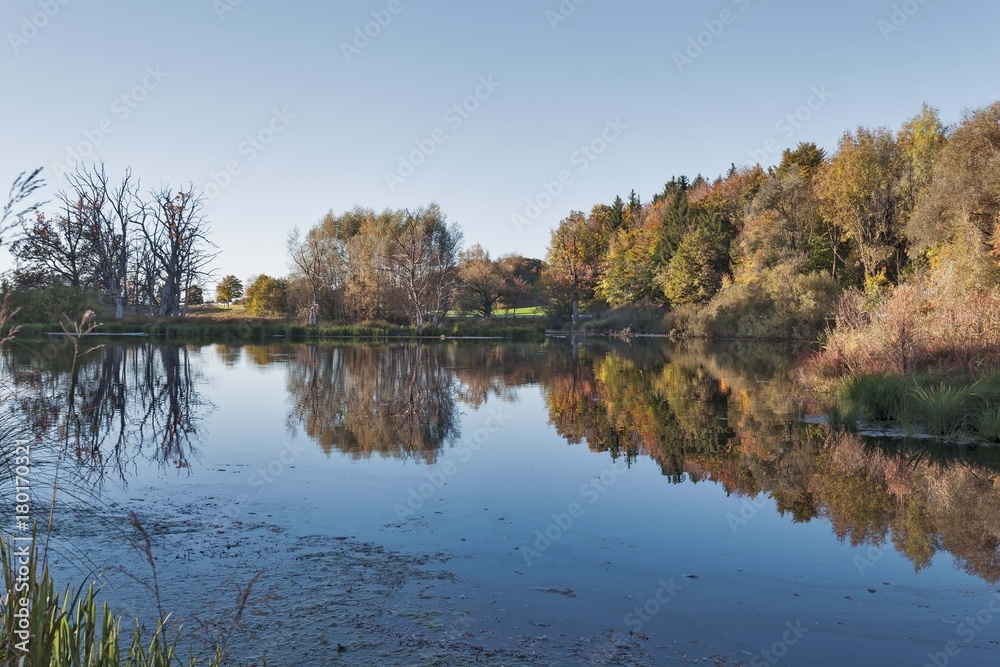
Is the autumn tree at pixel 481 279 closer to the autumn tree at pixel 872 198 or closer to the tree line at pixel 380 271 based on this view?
the tree line at pixel 380 271

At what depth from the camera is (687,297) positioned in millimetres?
57469

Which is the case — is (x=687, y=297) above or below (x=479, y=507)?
above

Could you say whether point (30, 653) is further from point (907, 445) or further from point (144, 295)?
point (144, 295)

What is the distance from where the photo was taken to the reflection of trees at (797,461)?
24.8ft

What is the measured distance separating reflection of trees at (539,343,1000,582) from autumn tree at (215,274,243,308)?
86.9 meters

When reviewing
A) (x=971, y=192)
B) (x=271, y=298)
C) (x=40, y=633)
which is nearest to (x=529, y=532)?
(x=40, y=633)

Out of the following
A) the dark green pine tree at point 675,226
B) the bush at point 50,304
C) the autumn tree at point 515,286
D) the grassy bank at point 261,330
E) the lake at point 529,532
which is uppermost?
the dark green pine tree at point 675,226

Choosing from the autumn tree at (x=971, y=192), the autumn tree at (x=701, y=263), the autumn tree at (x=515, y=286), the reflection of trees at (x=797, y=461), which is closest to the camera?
the reflection of trees at (x=797, y=461)

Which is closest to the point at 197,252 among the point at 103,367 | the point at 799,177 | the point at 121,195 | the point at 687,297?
the point at 121,195

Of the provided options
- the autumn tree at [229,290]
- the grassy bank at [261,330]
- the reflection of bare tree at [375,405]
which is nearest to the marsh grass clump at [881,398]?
the reflection of bare tree at [375,405]

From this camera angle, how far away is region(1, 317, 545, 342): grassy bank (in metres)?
47.9

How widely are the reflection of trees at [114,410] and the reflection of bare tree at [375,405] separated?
248 centimetres

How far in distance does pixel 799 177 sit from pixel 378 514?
49.8 metres

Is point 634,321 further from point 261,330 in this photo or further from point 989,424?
point 989,424
